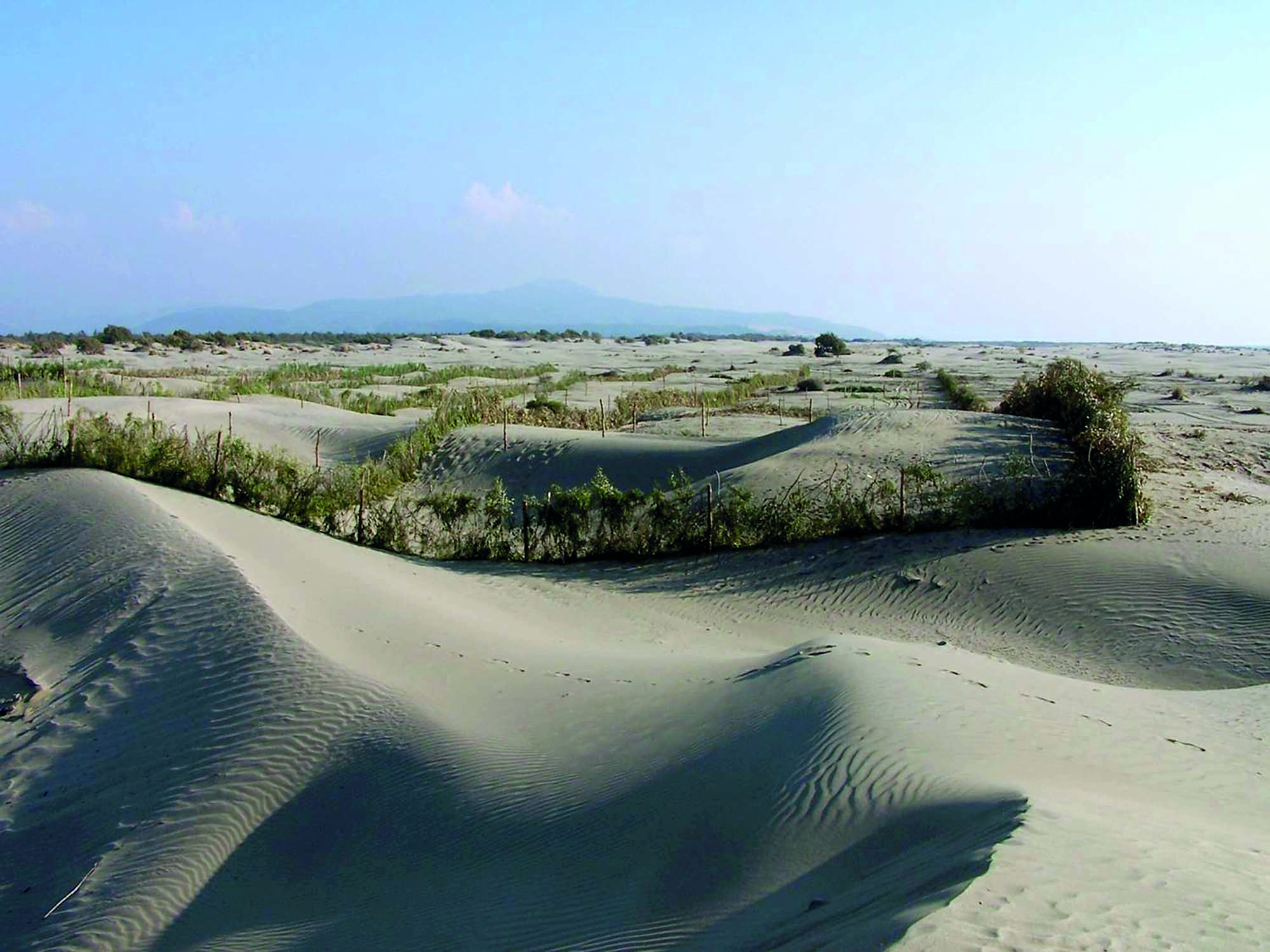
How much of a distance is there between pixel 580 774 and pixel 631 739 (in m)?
0.61

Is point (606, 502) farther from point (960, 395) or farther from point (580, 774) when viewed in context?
point (960, 395)

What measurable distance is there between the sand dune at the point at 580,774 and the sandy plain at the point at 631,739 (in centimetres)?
3

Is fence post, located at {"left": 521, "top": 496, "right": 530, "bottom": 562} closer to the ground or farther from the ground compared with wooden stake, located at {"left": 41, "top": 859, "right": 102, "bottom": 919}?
farther from the ground

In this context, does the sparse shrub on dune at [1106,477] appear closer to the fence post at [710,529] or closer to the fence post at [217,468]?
the fence post at [710,529]

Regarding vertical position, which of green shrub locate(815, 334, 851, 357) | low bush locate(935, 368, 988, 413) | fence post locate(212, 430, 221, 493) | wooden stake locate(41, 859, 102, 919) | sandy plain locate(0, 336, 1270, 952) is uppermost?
green shrub locate(815, 334, 851, 357)

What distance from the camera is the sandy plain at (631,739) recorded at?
441cm

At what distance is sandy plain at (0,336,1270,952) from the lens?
14.5ft

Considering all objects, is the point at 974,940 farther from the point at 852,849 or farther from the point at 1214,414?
the point at 1214,414

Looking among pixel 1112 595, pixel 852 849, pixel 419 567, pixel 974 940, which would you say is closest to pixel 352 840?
pixel 852 849

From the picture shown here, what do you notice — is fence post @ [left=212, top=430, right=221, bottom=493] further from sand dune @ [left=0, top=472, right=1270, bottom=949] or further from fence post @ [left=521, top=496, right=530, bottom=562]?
fence post @ [left=521, top=496, right=530, bottom=562]

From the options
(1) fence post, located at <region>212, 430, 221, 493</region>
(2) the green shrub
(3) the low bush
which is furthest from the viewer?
(2) the green shrub

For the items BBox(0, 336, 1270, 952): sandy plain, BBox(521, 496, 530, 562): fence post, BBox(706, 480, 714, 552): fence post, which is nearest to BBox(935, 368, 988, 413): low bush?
BBox(0, 336, 1270, 952): sandy plain

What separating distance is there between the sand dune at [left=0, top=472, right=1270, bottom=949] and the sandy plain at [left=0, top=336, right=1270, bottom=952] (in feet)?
0.09

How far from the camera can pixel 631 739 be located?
670cm
